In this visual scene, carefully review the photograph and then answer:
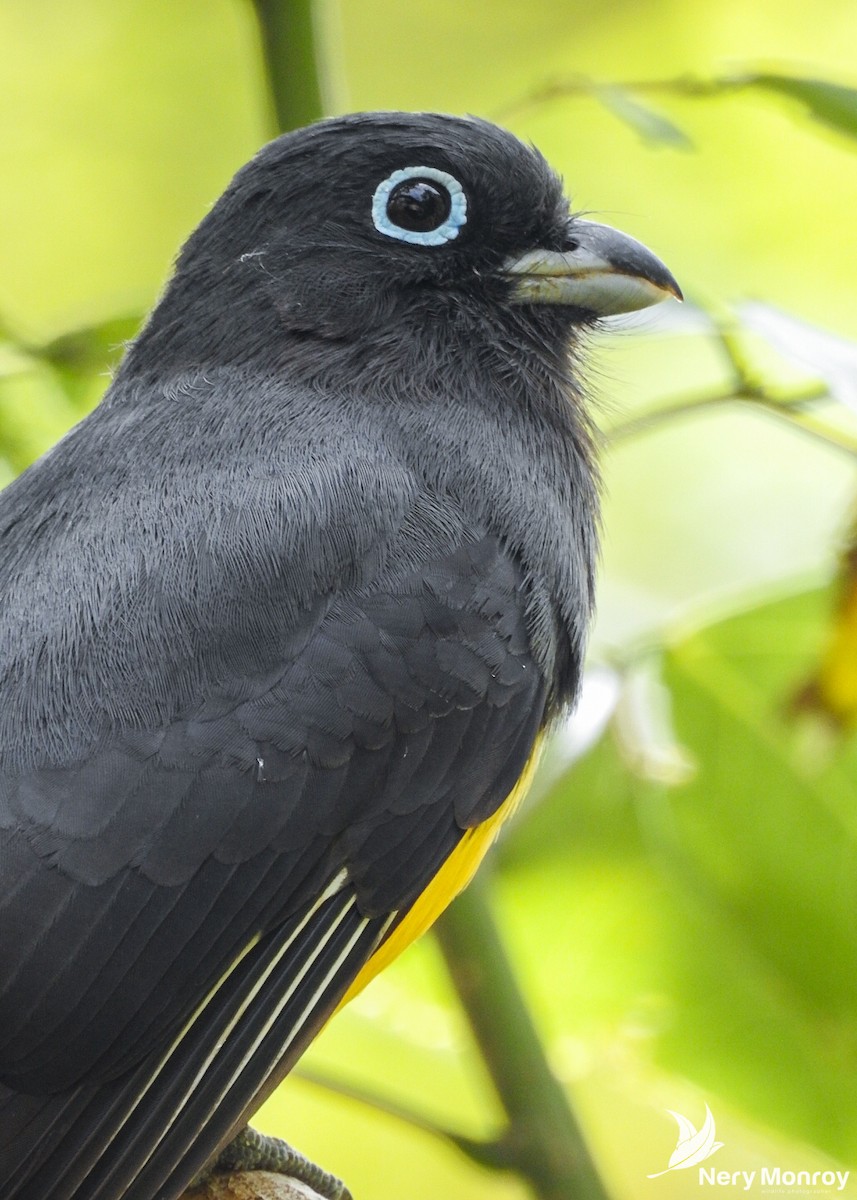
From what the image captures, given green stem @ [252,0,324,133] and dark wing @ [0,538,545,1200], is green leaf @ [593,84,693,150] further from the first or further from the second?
dark wing @ [0,538,545,1200]

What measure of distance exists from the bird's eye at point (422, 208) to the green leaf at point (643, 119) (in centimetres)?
37

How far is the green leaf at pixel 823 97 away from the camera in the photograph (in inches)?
141

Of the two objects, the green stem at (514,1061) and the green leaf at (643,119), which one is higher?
the green leaf at (643,119)

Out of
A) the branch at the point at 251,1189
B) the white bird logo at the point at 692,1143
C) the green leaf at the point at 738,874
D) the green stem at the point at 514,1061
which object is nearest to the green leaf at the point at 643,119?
the green leaf at the point at 738,874

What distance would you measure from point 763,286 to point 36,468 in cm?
407

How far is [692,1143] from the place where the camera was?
4.37 m

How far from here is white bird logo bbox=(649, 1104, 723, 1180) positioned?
4.31 meters

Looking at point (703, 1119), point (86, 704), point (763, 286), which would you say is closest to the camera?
point (86, 704)

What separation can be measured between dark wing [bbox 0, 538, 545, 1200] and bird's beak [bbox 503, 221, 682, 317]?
2.65ft

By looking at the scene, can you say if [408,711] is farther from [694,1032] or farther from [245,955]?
[694,1032]

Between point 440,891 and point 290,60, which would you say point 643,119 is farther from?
point 440,891

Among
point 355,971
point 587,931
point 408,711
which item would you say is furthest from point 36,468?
point 587,931

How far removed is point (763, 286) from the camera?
6996 millimetres

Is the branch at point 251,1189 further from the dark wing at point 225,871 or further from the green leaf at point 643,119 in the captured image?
the green leaf at point 643,119
